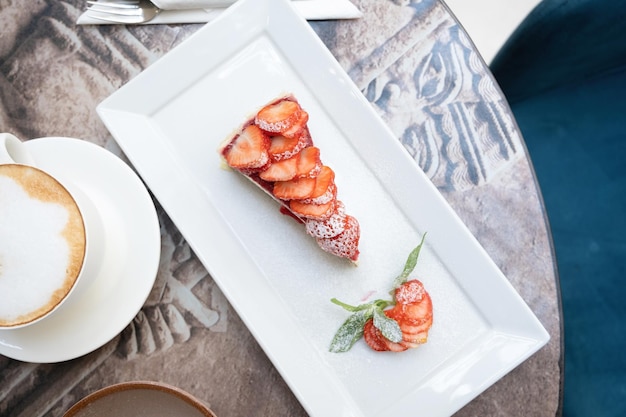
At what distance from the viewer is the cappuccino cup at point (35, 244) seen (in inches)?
38.6

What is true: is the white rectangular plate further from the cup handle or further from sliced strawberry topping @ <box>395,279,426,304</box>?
the cup handle

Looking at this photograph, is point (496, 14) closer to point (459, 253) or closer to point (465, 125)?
point (465, 125)

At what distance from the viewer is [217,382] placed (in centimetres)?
121

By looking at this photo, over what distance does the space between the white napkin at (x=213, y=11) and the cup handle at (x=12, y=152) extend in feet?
1.14

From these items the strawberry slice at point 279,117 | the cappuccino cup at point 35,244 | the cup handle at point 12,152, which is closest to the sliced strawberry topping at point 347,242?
the strawberry slice at point 279,117

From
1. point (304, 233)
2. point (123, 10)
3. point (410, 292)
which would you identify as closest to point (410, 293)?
point (410, 292)

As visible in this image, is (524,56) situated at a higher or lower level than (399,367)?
higher

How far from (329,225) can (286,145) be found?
0.18 metres

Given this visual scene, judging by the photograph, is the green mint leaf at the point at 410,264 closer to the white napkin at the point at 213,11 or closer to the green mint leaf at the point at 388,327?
the green mint leaf at the point at 388,327

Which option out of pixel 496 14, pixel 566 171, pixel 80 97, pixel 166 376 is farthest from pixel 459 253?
pixel 496 14

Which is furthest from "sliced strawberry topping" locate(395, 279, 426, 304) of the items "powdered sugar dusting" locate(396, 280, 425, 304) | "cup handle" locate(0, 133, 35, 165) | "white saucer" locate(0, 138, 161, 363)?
"cup handle" locate(0, 133, 35, 165)

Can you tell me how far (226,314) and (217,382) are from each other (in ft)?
0.44

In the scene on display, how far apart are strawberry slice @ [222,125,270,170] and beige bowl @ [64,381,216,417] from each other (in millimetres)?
436

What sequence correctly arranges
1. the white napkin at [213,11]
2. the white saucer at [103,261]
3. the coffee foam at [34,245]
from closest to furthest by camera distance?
the coffee foam at [34,245] < the white saucer at [103,261] < the white napkin at [213,11]
